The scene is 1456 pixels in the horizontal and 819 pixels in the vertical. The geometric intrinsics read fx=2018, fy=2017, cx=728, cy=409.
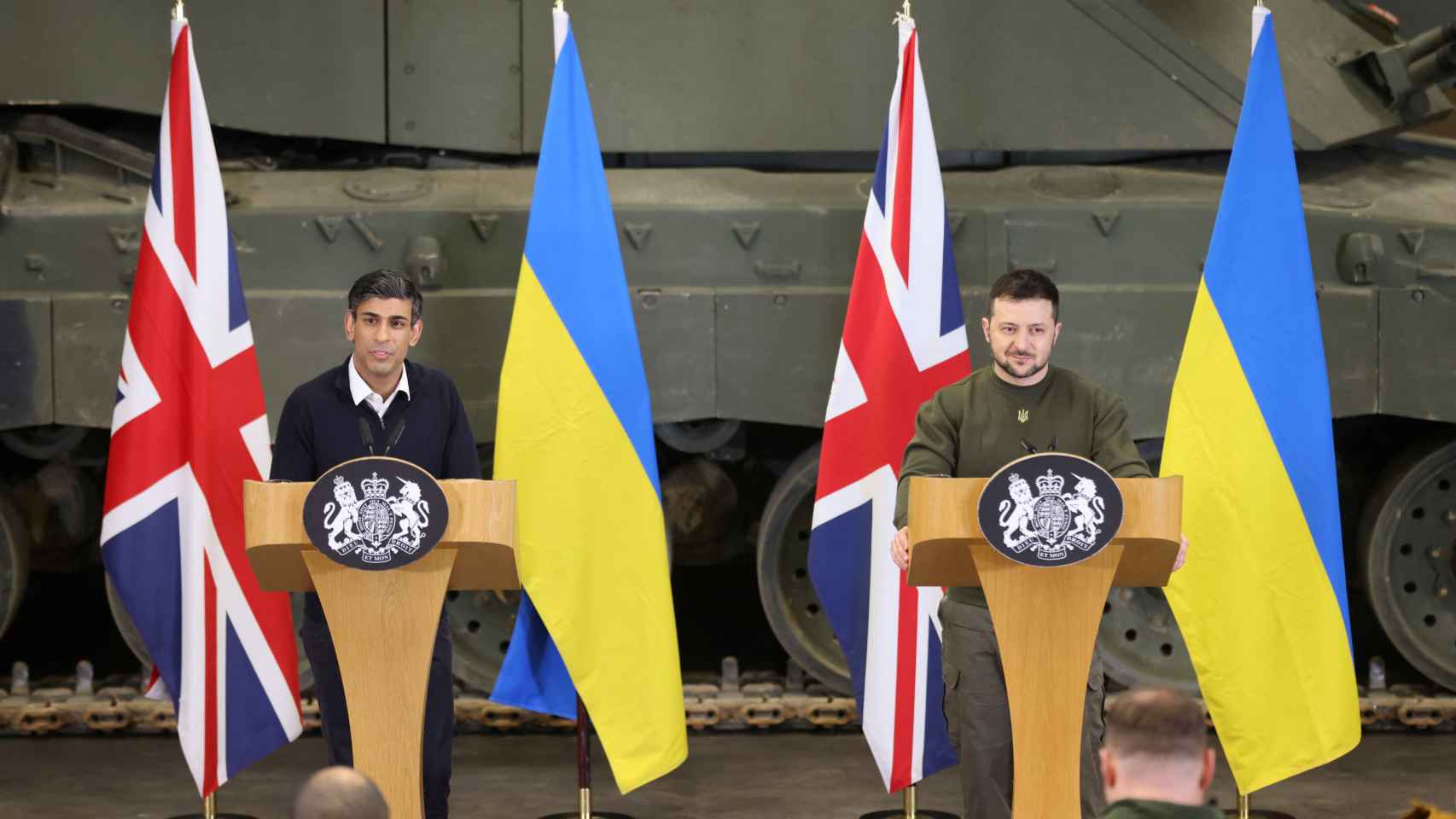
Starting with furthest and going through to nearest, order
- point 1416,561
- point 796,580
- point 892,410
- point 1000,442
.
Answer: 1. point 796,580
2. point 1416,561
3. point 892,410
4. point 1000,442

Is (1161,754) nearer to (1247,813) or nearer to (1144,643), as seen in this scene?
(1247,813)

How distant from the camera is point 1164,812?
2.75 meters

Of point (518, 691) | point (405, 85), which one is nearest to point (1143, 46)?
point (405, 85)

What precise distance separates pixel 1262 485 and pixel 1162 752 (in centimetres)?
305

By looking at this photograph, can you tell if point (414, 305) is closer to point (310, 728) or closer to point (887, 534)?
point (887, 534)

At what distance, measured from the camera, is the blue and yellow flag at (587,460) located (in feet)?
19.8

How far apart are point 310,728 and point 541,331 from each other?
2.43 metres

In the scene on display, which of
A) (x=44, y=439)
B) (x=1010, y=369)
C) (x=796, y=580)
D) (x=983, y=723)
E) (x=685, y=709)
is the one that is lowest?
(x=685, y=709)

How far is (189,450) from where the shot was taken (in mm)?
6129

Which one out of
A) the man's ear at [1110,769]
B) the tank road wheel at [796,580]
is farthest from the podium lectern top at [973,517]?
the tank road wheel at [796,580]

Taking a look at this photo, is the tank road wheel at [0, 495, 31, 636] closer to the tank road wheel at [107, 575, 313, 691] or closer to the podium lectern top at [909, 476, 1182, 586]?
the tank road wheel at [107, 575, 313, 691]

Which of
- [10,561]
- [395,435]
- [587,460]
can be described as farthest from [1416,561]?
[10,561]

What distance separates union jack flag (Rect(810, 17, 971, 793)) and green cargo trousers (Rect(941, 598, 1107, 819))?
4.99ft

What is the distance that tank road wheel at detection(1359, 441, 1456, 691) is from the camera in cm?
747
